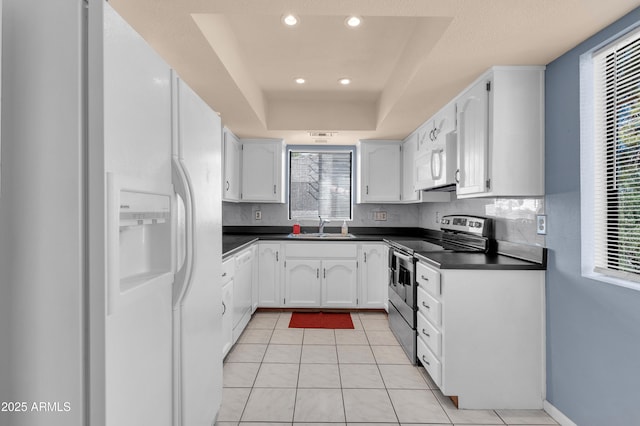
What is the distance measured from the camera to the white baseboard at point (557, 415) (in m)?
1.90

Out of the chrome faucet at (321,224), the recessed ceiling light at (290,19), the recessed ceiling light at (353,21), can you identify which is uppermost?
the recessed ceiling light at (353,21)

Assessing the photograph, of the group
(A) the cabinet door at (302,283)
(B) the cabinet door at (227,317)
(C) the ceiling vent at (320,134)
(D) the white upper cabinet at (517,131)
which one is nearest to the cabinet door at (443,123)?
Result: (D) the white upper cabinet at (517,131)

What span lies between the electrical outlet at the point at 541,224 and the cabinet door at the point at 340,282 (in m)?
2.13

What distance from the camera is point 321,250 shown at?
3992mm

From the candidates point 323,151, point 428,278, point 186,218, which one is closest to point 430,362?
point 428,278

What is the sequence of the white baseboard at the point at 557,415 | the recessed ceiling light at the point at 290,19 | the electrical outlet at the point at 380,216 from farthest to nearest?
1. the electrical outlet at the point at 380,216
2. the recessed ceiling light at the point at 290,19
3. the white baseboard at the point at 557,415

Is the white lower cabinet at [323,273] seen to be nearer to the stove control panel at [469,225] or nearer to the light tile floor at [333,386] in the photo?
the light tile floor at [333,386]

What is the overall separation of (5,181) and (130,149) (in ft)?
0.88

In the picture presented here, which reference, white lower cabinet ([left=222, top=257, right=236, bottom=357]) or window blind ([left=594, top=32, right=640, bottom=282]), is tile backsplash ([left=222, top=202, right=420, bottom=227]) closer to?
white lower cabinet ([left=222, top=257, right=236, bottom=357])

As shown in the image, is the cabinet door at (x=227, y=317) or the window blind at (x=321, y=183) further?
the window blind at (x=321, y=183)

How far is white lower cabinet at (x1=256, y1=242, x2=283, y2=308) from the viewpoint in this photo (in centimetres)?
399

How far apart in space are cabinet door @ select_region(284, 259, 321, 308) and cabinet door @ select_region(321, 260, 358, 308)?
80 mm

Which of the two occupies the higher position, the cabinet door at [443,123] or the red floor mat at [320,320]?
the cabinet door at [443,123]

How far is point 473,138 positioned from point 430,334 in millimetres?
1336
